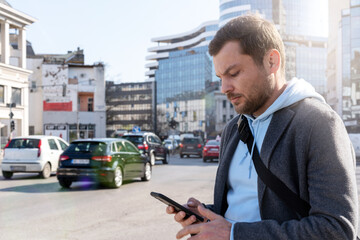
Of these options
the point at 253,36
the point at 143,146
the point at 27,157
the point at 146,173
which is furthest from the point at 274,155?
the point at 143,146

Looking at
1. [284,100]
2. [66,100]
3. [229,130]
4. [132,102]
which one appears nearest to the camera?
[284,100]

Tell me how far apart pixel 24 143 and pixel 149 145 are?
878cm

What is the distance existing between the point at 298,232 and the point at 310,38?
424 feet

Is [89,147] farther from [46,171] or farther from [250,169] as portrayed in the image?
[250,169]

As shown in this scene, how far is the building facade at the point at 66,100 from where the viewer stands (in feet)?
214

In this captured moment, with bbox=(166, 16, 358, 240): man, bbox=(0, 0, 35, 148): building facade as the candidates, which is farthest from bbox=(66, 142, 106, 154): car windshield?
bbox=(0, 0, 35, 148): building facade

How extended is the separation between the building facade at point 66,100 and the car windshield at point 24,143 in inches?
1910

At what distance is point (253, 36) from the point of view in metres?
1.92

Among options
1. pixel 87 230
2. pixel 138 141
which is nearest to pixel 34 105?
pixel 138 141

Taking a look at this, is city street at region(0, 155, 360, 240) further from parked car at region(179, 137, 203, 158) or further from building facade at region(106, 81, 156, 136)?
building facade at region(106, 81, 156, 136)

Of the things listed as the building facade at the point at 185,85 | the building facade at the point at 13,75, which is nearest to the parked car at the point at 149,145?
the building facade at the point at 13,75

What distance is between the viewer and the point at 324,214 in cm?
163

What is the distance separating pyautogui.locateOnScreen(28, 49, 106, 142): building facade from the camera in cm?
6538

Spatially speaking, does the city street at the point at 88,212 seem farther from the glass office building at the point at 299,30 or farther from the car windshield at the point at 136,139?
the glass office building at the point at 299,30
